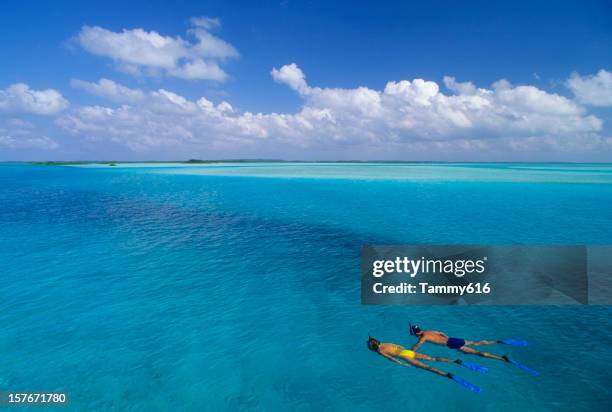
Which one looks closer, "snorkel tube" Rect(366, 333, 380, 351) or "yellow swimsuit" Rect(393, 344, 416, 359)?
"yellow swimsuit" Rect(393, 344, 416, 359)

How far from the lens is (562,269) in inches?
728

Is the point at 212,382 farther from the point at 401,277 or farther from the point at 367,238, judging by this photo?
the point at 367,238

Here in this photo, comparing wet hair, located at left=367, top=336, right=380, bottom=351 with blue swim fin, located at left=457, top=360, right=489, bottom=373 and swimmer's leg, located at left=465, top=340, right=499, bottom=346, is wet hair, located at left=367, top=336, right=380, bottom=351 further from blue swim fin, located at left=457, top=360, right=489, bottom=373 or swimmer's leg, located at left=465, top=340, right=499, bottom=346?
swimmer's leg, located at left=465, top=340, right=499, bottom=346

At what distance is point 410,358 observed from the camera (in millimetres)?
10695

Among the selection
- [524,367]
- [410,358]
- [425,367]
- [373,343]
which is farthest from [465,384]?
[373,343]

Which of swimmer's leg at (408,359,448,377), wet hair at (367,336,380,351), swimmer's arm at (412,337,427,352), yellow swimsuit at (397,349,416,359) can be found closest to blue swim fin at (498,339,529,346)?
swimmer's arm at (412,337,427,352)

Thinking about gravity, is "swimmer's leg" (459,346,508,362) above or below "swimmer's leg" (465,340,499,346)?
below

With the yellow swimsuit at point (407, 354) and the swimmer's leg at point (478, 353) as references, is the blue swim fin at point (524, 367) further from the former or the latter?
the yellow swimsuit at point (407, 354)

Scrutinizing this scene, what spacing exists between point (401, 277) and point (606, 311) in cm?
969

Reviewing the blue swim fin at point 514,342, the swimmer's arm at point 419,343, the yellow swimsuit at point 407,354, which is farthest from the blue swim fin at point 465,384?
the blue swim fin at point 514,342

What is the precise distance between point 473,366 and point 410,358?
85.0 inches

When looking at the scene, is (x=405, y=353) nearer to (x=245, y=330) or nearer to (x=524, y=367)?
(x=524, y=367)

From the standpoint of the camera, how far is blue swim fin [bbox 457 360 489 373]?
33.1ft

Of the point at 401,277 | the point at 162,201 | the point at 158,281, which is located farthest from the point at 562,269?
the point at 162,201
